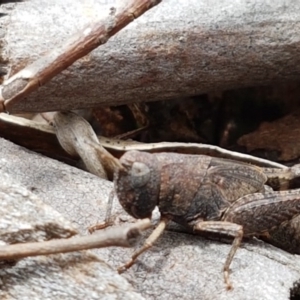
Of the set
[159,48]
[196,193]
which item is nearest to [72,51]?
[159,48]

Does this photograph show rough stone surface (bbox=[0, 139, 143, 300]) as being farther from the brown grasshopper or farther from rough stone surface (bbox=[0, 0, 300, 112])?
rough stone surface (bbox=[0, 0, 300, 112])

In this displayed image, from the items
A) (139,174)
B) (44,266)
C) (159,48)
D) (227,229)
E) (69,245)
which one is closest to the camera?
(69,245)

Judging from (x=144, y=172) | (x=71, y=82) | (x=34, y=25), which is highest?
(x=34, y=25)

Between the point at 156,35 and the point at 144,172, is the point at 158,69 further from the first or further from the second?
the point at 144,172

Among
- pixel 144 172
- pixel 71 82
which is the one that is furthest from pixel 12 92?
pixel 144 172

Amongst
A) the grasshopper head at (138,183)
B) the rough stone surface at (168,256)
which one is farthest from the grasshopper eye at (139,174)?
the rough stone surface at (168,256)

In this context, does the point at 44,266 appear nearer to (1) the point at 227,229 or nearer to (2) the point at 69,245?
(2) the point at 69,245

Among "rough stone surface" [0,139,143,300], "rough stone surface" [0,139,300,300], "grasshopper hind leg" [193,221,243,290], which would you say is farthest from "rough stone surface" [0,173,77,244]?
"grasshopper hind leg" [193,221,243,290]
